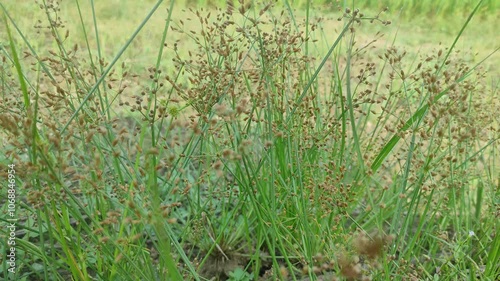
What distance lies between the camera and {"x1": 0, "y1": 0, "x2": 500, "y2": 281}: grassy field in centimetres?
123

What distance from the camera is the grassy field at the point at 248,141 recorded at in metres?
1.23

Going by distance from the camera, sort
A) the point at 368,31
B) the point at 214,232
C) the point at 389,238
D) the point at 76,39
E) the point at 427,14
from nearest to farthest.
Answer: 1. the point at 389,238
2. the point at 214,232
3. the point at 76,39
4. the point at 368,31
5. the point at 427,14

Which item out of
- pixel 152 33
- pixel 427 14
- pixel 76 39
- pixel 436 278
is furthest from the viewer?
pixel 427 14

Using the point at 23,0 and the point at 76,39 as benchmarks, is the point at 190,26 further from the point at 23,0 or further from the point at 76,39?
the point at 23,0

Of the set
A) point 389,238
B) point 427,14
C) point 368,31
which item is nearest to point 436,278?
point 389,238

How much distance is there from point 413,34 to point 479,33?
30.6 inches

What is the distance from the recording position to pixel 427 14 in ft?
19.8

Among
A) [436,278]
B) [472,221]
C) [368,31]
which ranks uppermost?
[368,31]

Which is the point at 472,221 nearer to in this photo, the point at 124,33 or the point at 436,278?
the point at 436,278

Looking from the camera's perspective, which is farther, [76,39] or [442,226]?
[76,39]

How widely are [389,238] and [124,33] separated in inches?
160

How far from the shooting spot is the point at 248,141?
36.0 inches

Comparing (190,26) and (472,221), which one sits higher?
(190,26)

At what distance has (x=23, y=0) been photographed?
16.5 ft
